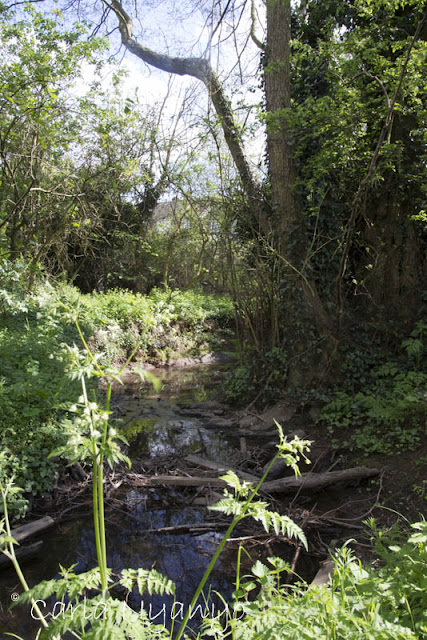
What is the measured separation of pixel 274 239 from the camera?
8.08 metres

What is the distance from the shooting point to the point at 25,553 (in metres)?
4.10

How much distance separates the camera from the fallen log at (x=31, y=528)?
4.14 meters

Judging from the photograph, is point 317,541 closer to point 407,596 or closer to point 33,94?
point 407,596

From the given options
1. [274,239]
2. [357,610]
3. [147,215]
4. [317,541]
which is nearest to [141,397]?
[274,239]

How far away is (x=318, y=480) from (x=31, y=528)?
3172 millimetres

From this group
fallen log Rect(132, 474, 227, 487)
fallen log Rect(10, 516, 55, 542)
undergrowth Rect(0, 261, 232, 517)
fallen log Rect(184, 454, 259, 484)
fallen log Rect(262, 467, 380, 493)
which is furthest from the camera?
fallen log Rect(184, 454, 259, 484)

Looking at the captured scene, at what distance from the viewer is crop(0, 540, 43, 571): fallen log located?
3.90 m

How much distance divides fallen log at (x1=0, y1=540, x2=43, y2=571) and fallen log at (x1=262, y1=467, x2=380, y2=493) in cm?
246

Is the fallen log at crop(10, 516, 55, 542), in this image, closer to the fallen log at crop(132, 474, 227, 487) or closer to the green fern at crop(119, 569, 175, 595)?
the fallen log at crop(132, 474, 227, 487)

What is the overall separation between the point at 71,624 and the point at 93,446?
638mm

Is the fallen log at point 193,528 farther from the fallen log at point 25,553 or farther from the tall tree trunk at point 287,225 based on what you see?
the tall tree trunk at point 287,225

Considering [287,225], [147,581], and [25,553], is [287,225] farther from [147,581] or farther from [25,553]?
[147,581]

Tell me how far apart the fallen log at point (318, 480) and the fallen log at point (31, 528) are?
2373 millimetres

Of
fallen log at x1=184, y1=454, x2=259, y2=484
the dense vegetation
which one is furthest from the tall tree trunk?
fallen log at x1=184, y1=454, x2=259, y2=484
